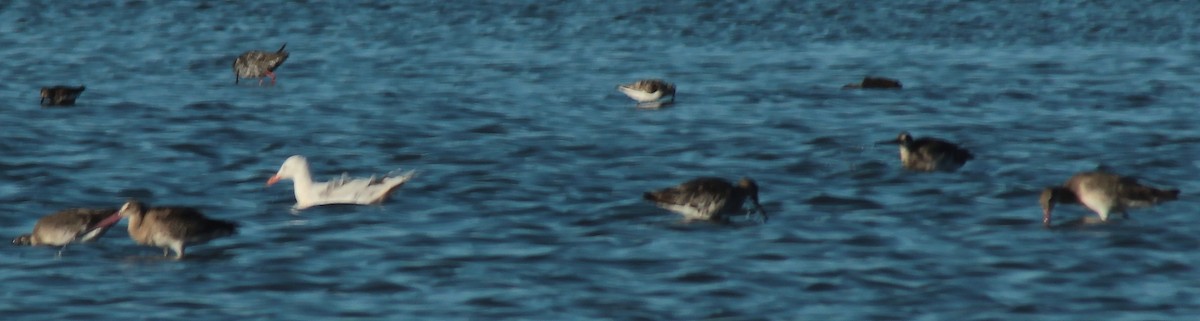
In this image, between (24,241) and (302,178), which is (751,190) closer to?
(302,178)

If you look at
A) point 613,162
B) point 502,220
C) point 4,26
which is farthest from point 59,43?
point 502,220

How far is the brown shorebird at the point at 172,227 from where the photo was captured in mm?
16250

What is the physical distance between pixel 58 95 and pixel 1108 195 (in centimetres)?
1628

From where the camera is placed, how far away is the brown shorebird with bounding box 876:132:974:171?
2177 centimetres

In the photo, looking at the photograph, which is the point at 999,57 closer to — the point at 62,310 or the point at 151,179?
the point at 151,179

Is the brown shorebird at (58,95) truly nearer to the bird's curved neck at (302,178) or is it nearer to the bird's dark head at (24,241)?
the bird's curved neck at (302,178)

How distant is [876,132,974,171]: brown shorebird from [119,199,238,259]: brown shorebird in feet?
26.6

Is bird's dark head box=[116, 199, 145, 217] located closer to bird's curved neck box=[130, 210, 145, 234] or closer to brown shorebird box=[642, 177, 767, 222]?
bird's curved neck box=[130, 210, 145, 234]

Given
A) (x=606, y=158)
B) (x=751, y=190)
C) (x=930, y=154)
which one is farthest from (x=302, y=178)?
(x=930, y=154)

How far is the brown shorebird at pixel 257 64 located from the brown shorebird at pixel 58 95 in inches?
167

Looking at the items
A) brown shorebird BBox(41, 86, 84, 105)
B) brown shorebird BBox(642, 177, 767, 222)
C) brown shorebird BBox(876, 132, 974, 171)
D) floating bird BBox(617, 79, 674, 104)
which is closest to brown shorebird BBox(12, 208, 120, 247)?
brown shorebird BBox(642, 177, 767, 222)

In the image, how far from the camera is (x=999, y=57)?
121 feet

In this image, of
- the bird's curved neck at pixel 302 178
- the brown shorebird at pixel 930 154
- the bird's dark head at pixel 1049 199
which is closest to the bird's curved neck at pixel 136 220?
the bird's curved neck at pixel 302 178

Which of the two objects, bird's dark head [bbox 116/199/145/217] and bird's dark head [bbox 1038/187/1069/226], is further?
bird's dark head [bbox 1038/187/1069/226]
